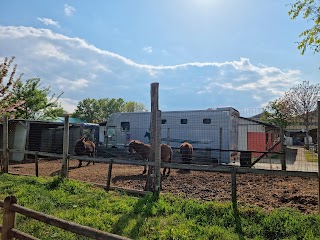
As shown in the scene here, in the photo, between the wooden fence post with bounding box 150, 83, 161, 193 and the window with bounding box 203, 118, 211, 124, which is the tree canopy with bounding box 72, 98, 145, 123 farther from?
the wooden fence post with bounding box 150, 83, 161, 193

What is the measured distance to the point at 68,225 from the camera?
261cm

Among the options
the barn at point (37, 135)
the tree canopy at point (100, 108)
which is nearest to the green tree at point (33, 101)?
the barn at point (37, 135)

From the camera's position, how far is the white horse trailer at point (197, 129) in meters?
15.3

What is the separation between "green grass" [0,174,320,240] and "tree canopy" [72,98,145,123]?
2541 inches

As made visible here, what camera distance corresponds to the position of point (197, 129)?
16531 mm

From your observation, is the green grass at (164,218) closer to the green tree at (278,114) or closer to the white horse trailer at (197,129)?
the white horse trailer at (197,129)

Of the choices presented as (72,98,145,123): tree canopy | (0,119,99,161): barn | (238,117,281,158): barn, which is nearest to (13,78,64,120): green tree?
(0,119,99,161): barn

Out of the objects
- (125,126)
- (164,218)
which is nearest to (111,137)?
(125,126)

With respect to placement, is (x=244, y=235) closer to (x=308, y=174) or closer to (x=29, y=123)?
(x=308, y=174)

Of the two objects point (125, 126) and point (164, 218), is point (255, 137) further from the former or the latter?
point (164, 218)

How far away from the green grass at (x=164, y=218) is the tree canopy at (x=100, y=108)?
212 ft

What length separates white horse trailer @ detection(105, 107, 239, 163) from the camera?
15.3 meters

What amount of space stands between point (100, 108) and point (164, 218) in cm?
6936

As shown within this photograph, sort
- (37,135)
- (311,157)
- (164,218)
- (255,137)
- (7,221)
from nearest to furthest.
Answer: (7,221) < (164,218) < (311,157) < (37,135) < (255,137)
